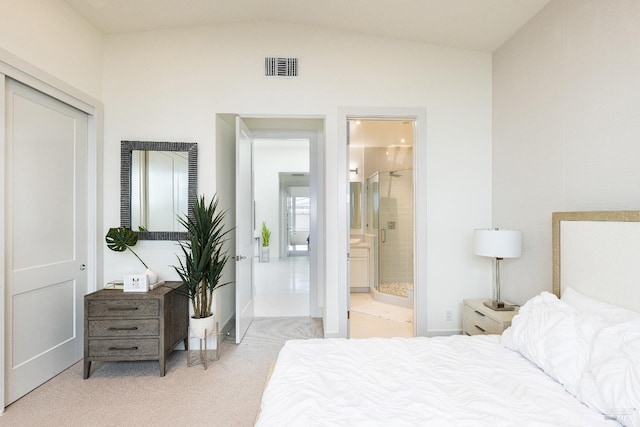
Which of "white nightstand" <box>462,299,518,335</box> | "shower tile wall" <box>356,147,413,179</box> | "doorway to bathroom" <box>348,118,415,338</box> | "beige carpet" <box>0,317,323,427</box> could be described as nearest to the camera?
"beige carpet" <box>0,317,323,427</box>

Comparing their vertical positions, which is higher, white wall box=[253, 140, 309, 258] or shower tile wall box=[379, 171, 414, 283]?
A: white wall box=[253, 140, 309, 258]

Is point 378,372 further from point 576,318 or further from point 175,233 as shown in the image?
point 175,233

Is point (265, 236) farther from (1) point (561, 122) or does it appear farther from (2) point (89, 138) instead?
(1) point (561, 122)

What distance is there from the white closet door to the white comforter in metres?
2.01

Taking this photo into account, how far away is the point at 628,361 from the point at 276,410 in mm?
1381

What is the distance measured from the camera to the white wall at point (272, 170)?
8.04 metres

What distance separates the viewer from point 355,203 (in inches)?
232

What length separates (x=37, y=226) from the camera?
235 centimetres

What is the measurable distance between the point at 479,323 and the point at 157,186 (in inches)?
124

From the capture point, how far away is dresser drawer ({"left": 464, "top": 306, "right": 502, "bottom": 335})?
95.4 inches

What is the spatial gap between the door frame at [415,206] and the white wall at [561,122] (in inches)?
27.7

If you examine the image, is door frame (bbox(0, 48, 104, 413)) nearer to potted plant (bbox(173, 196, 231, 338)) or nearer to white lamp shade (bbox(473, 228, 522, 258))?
potted plant (bbox(173, 196, 231, 338))

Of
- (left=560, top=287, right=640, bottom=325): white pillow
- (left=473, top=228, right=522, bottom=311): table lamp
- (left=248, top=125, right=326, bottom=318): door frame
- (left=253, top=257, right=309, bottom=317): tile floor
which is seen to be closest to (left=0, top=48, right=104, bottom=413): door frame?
(left=248, top=125, right=326, bottom=318): door frame

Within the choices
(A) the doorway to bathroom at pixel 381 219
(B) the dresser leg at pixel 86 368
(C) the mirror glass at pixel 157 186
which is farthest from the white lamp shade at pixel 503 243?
(B) the dresser leg at pixel 86 368
